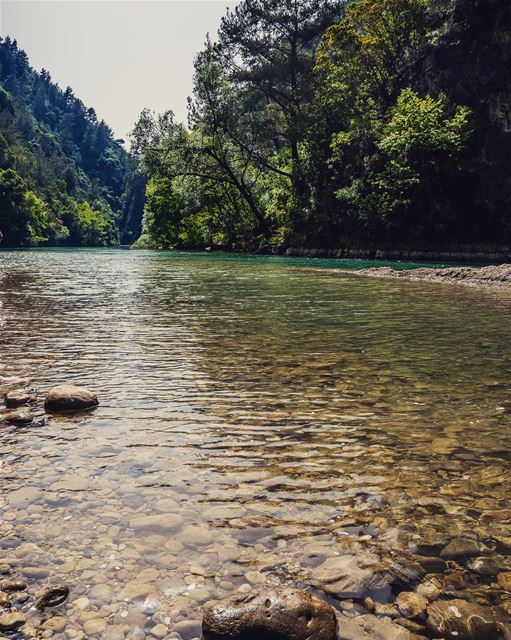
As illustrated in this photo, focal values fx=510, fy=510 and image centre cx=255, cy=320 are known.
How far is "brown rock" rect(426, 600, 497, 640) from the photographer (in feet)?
7.85

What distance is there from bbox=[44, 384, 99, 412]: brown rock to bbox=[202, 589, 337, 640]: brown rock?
3.41 m

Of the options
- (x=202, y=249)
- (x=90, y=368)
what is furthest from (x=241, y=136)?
(x=90, y=368)

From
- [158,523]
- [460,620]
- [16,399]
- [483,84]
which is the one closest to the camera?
[460,620]

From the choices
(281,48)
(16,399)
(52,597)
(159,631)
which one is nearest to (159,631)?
(159,631)

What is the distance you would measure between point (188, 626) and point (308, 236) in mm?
47591

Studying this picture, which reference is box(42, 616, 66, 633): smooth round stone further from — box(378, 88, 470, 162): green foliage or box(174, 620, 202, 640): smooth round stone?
box(378, 88, 470, 162): green foliage

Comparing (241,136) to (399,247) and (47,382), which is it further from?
(47,382)

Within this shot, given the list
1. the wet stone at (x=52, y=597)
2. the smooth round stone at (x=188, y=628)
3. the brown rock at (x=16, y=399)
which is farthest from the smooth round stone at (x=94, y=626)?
the brown rock at (x=16, y=399)

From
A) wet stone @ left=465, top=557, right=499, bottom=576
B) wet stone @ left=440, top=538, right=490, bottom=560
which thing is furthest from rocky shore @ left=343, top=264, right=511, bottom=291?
wet stone @ left=465, top=557, right=499, bottom=576

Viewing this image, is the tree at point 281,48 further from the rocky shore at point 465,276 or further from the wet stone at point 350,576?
the wet stone at point 350,576

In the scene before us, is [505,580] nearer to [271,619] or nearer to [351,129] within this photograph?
[271,619]

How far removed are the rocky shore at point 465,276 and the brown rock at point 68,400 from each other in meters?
18.0

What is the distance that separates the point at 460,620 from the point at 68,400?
164 inches

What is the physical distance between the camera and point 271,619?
235cm
